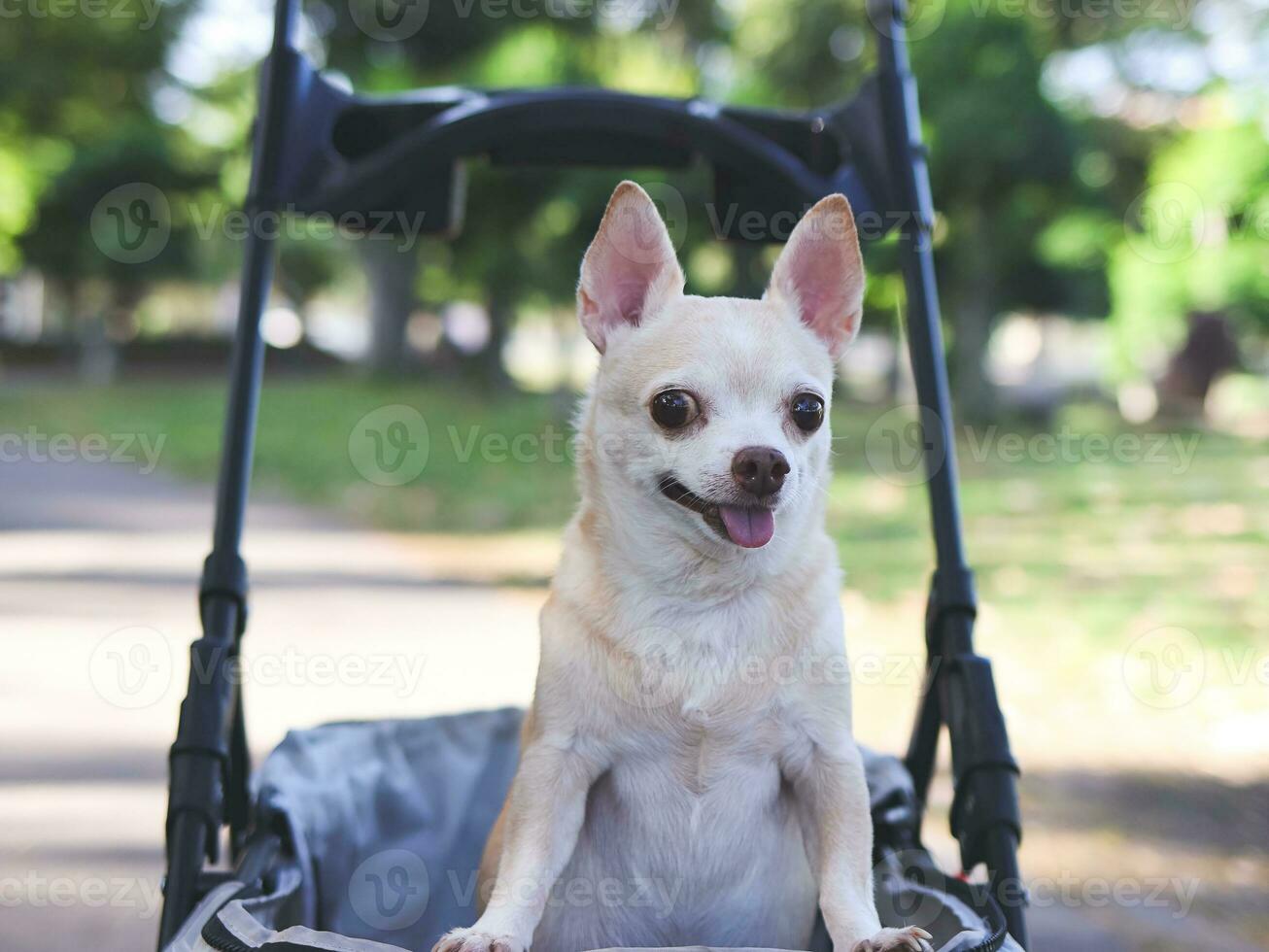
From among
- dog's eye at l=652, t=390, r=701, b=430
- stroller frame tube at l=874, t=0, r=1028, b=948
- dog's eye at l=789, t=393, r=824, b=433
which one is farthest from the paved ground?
dog's eye at l=652, t=390, r=701, b=430

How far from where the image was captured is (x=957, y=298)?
12.2 metres

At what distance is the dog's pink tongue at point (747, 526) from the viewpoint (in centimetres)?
140

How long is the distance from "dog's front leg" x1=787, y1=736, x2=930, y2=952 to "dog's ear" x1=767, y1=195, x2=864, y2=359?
559 mm

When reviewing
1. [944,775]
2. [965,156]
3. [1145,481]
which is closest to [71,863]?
[944,775]

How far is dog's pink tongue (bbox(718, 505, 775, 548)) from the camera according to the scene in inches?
55.1

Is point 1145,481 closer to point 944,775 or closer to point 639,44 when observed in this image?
point 944,775

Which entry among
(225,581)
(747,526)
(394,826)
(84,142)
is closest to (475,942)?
(747,526)

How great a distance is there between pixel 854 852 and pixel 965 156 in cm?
1020

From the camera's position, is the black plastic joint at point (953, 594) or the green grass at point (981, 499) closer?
the black plastic joint at point (953, 594)

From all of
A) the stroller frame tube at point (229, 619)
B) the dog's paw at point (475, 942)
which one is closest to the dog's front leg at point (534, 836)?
the dog's paw at point (475, 942)

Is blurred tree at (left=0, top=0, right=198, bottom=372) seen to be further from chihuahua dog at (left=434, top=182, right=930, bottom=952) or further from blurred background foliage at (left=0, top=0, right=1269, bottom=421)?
chihuahua dog at (left=434, top=182, right=930, bottom=952)

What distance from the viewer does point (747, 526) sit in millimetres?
1405

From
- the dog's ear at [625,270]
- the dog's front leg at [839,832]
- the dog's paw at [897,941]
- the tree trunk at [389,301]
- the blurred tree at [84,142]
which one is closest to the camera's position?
the dog's paw at [897,941]

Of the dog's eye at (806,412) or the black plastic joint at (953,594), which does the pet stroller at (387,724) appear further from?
the dog's eye at (806,412)
